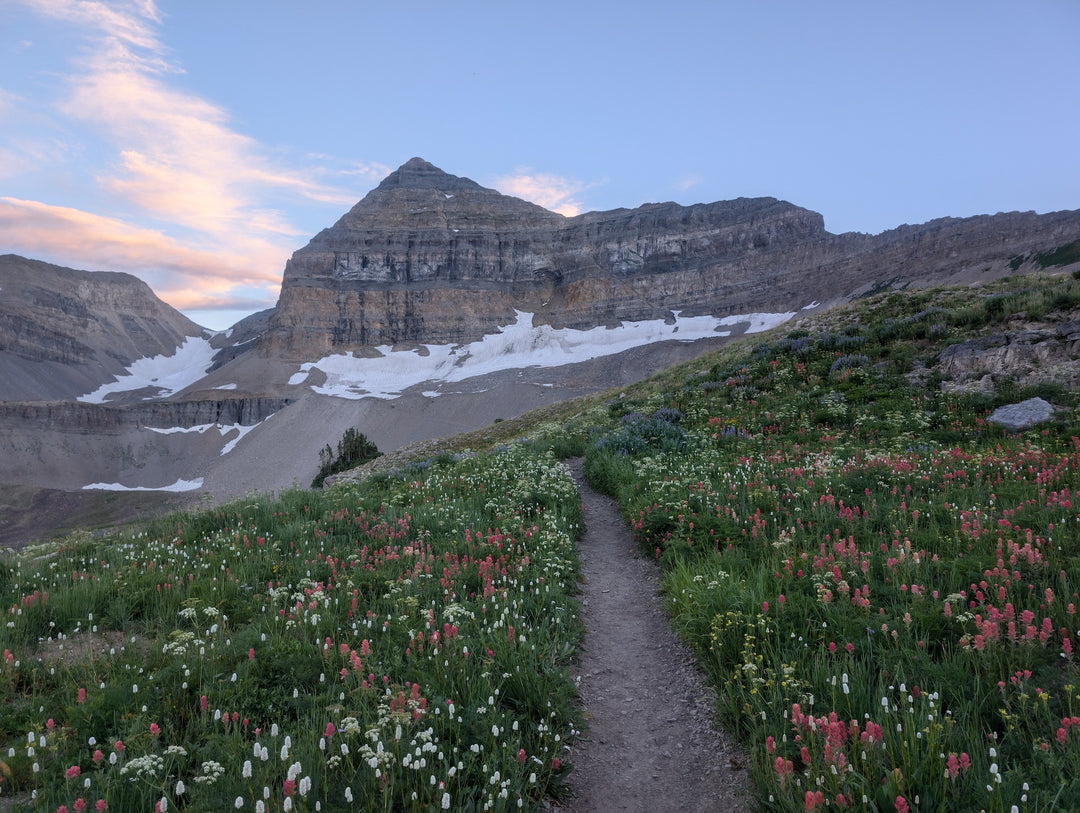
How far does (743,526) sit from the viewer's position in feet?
26.8

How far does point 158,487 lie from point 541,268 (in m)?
112

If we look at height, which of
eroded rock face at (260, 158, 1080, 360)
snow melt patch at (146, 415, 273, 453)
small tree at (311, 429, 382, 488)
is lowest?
snow melt patch at (146, 415, 273, 453)

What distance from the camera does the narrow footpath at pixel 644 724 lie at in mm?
3990

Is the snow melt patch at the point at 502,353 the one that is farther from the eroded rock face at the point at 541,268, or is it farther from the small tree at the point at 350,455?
the small tree at the point at 350,455

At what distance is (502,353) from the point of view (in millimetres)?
140125

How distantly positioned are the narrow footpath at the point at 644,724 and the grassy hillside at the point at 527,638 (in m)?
0.25

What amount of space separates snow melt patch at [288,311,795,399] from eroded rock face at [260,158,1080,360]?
Answer: 5.39 metres

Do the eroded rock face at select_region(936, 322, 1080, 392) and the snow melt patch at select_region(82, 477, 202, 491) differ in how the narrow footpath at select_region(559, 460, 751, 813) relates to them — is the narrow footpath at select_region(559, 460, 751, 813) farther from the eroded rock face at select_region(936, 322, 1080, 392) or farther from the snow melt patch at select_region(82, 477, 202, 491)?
the snow melt patch at select_region(82, 477, 202, 491)

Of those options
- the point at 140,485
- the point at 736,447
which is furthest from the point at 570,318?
the point at 736,447

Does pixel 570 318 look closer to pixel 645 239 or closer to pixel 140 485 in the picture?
pixel 645 239

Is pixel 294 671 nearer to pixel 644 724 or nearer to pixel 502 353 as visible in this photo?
pixel 644 724

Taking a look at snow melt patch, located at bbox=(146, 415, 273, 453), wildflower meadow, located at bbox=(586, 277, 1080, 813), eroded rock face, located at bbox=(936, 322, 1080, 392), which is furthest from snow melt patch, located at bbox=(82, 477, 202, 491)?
eroded rock face, located at bbox=(936, 322, 1080, 392)

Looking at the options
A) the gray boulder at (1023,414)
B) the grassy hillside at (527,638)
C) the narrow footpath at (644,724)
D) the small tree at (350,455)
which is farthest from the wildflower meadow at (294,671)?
the small tree at (350,455)

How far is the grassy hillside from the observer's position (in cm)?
337
